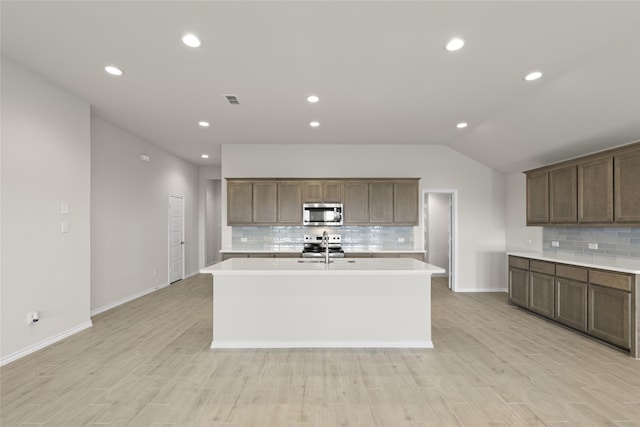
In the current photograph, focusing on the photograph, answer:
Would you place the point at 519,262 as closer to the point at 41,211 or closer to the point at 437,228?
the point at 437,228

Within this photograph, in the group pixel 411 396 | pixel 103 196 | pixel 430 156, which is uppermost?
pixel 430 156

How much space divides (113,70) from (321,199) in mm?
3737

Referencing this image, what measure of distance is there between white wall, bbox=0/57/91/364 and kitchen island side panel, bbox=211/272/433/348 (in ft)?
6.23

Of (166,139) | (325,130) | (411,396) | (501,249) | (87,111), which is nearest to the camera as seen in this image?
(411,396)

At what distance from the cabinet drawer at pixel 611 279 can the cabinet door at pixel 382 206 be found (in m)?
3.04

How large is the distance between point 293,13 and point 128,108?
314 cm

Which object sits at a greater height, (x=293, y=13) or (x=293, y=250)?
(x=293, y=13)

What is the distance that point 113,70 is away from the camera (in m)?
3.19

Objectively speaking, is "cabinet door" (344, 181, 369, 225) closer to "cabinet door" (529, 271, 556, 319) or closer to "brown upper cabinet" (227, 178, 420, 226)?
"brown upper cabinet" (227, 178, 420, 226)

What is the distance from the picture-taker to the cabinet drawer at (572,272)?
3.71 m

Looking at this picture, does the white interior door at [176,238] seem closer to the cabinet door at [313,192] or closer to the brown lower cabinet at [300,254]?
the brown lower cabinet at [300,254]

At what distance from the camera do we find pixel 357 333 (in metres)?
3.49

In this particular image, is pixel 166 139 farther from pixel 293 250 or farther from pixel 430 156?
pixel 430 156

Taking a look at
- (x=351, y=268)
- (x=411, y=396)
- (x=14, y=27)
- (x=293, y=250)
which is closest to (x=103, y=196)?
(x=14, y=27)
